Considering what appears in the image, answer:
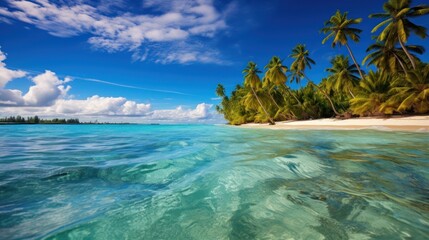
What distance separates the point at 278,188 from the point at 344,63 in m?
36.6

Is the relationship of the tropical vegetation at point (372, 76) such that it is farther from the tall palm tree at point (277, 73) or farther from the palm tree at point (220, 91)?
the palm tree at point (220, 91)

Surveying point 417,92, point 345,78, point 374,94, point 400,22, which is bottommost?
point 417,92

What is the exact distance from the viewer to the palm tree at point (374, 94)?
81.1 ft

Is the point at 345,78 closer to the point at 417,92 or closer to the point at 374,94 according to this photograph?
the point at 374,94

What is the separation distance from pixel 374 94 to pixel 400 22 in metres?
7.51

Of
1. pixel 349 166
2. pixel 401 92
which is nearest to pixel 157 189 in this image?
pixel 349 166

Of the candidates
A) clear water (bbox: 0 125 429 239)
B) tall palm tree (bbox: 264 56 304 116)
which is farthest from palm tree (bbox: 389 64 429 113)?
clear water (bbox: 0 125 429 239)

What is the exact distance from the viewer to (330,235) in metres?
2.23

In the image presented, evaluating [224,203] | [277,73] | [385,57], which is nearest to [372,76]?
[385,57]

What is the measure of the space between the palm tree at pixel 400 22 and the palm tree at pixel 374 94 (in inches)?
140

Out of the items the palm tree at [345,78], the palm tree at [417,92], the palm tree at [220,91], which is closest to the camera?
the palm tree at [417,92]

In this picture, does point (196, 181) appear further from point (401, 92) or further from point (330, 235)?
point (401, 92)

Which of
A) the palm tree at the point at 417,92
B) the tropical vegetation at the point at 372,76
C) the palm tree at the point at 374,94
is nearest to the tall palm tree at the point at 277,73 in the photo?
the tropical vegetation at the point at 372,76

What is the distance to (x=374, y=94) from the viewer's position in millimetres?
24859
